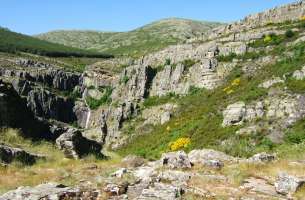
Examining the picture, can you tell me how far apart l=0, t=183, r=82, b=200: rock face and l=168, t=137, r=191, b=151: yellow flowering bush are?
4913cm

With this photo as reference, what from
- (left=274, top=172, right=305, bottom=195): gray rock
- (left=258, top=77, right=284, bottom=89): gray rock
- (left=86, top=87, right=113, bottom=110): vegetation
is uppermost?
(left=258, top=77, right=284, bottom=89): gray rock

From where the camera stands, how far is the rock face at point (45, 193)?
16875 mm

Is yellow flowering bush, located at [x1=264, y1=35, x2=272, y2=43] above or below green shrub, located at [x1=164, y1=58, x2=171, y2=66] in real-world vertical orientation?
above

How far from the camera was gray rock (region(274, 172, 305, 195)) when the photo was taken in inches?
703

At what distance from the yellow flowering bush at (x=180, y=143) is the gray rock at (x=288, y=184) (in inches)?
1877

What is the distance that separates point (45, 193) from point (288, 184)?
26.4 ft

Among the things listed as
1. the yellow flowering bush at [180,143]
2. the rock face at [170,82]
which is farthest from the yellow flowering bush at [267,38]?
the yellow flowering bush at [180,143]

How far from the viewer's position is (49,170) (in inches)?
845

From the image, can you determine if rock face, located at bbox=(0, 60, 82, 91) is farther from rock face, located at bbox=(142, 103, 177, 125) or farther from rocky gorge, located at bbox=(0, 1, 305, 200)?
rock face, located at bbox=(142, 103, 177, 125)

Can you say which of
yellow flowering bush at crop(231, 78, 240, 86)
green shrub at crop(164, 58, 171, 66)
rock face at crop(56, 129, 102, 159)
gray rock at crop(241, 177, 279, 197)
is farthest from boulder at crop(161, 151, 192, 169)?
green shrub at crop(164, 58, 171, 66)

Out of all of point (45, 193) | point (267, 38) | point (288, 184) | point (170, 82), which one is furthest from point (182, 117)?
point (45, 193)

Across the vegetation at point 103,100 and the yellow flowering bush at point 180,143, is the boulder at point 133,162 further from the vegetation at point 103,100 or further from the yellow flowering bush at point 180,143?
the vegetation at point 103,100

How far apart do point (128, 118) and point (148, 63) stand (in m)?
17.6

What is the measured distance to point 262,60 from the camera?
8731cm
